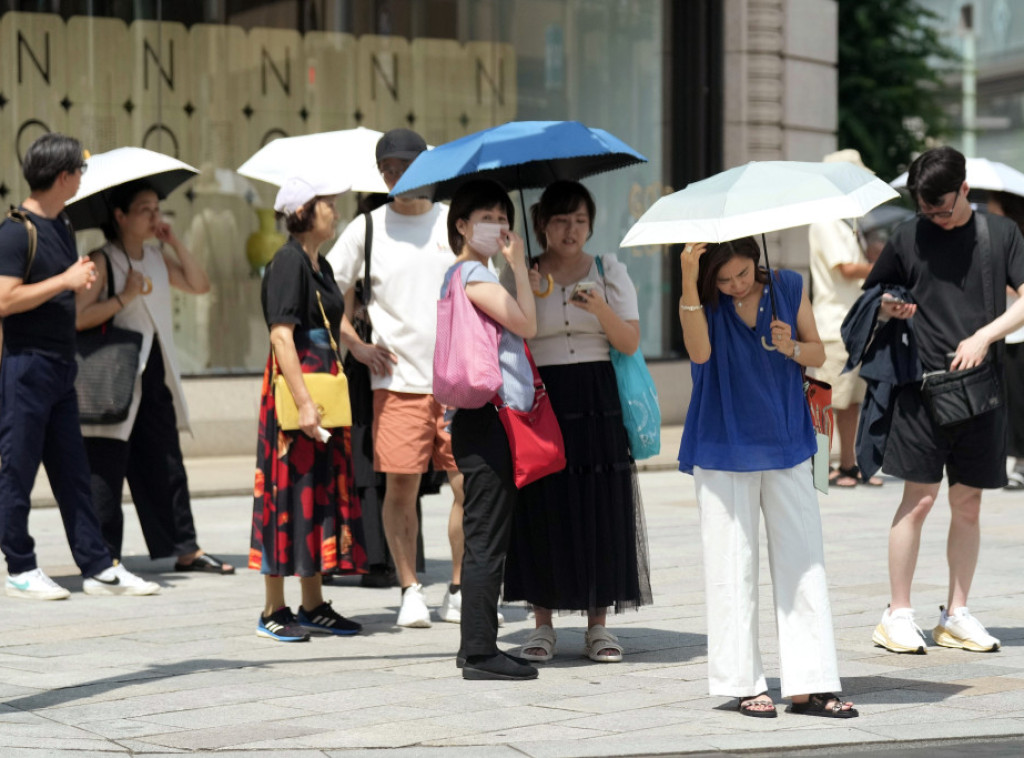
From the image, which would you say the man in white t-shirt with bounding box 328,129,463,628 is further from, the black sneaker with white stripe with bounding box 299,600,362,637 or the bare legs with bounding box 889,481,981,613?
Answer: the bare legs with bounding box 889,481,981,613

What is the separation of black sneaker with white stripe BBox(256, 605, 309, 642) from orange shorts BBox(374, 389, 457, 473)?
2.65 feet

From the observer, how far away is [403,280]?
8031 millimetres

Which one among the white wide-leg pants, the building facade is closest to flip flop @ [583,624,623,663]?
the white wide-leg pants

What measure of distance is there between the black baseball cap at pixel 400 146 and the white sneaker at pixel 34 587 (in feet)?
8.55

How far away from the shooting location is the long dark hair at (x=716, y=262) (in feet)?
19.4

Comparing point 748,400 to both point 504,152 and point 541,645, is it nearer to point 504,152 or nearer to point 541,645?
point 504,152

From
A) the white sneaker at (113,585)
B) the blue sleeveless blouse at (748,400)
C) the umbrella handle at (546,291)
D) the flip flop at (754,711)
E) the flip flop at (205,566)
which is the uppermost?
the umbrella handle at (546,291)

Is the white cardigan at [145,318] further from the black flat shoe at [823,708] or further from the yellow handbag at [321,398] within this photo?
the black flat shoe at [823,708]

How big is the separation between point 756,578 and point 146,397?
4.55 m

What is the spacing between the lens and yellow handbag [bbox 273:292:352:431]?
291 inches

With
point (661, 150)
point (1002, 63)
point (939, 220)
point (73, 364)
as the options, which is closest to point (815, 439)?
point (939, 220)

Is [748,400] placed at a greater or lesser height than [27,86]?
lesser

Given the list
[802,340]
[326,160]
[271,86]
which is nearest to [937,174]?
[802,340]

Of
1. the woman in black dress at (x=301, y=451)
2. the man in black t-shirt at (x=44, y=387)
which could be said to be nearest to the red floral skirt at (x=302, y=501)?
the woman in black dress at (x=301, y=451)
